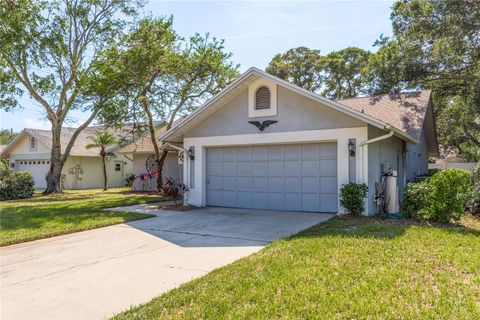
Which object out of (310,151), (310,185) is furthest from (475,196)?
(310,151)

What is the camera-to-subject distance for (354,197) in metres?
9.82

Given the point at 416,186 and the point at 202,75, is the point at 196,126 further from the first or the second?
the point at 416,186

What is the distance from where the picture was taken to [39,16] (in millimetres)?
19422

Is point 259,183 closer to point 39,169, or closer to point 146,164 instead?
point 146,164

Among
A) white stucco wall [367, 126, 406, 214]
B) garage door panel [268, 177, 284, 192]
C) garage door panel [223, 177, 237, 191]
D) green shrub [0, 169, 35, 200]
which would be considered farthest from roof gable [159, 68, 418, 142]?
green shrub [0, 169, 35, 200]

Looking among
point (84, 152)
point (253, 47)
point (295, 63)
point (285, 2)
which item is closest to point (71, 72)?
point (84, 152)

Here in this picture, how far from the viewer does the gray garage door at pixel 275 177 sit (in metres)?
11.0

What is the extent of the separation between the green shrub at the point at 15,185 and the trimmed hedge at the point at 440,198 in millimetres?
19534

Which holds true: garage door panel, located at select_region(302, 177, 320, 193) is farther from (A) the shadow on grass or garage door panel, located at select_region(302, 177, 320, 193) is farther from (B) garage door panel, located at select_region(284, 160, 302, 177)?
(A) the shadow on grass

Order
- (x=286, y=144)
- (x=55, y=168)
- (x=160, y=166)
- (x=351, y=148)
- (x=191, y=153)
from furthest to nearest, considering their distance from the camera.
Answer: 1. (x=55, y=168)
2. (x=160, y=166)
3. (x=191, y=153)
4. (x=286, y=144)
5. (x=351, y=148)

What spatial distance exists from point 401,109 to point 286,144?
5102 millimetres

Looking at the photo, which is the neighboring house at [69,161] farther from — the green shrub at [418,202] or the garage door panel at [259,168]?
the green shrub at [418,202]

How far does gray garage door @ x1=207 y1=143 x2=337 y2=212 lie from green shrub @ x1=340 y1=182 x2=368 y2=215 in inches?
33.3

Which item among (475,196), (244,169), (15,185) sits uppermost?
(244,169)
